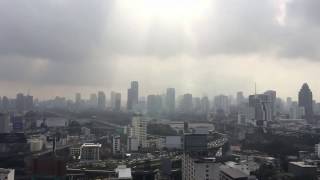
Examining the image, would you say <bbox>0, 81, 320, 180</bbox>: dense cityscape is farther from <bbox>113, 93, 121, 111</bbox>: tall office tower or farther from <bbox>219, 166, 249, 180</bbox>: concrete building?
<bbox>113, 93, 121, 111</bbox>: tall office tower

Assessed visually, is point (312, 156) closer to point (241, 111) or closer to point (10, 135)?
point (10, 135)

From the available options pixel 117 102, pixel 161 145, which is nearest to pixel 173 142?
pixel 161 145

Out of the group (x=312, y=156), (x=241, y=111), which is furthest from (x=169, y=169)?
(x=241, y=111)

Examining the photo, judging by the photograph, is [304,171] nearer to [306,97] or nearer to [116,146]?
[116,146]

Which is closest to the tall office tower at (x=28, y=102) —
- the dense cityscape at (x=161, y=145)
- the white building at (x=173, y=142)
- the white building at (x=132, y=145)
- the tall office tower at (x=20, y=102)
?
the dense cityscape at (x=161, y=145)

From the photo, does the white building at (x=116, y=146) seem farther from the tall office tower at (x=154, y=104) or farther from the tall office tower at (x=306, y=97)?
the tall office tower at (x=154, y=104)

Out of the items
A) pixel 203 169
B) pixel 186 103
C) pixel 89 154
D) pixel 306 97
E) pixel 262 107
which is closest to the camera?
pixel 203 169

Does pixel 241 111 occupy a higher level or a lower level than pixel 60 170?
higher
